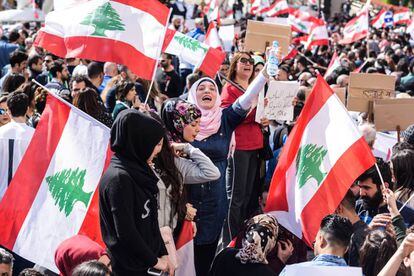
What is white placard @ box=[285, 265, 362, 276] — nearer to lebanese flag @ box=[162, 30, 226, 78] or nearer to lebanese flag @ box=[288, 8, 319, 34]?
lebanese flag @ box=[162, 30, 226, 78]

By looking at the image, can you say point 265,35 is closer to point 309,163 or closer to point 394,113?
point 394,113

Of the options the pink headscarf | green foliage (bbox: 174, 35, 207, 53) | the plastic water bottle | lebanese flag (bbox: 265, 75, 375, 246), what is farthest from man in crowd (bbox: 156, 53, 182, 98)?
Answer: lebanese flag (bbox: 265, 75, 375, 246)

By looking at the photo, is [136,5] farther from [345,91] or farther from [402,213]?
[345,91]

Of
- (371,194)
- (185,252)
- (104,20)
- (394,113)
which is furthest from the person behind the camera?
(394,113)

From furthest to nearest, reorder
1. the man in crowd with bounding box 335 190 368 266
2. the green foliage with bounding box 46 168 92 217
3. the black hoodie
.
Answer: the green foliage with bounding box 46 168 92 217, the man in crowd with bounding box 335 190 368 266, the black hoodie

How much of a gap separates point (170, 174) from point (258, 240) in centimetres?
61

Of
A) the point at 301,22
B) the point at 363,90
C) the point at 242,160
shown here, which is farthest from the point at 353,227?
the point at 301,22

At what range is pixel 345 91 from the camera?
8.59 m

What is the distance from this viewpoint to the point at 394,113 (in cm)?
765

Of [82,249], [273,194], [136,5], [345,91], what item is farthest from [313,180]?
[345,91]

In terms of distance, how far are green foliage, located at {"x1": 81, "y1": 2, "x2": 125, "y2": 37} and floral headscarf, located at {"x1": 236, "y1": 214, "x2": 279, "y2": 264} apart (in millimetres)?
1928

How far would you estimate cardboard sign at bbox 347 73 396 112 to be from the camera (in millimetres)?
8102

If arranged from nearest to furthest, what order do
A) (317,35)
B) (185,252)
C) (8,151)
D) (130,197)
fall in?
(130,197)
(185,252)
(8,151)
(317,35)

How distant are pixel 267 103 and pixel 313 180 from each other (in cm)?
223
